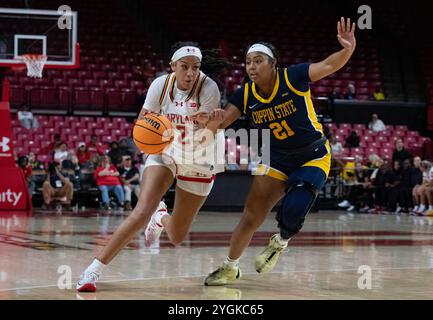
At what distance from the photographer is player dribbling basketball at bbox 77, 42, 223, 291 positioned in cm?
664

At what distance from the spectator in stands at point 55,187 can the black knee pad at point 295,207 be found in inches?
531

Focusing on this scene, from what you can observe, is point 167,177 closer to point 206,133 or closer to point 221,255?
point 206,133

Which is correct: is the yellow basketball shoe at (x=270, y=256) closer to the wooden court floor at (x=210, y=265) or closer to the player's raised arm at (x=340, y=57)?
the wooden court floor at (x=210, y=265)

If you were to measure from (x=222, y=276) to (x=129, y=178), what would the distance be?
13925mm

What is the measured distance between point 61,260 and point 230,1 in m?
23.7

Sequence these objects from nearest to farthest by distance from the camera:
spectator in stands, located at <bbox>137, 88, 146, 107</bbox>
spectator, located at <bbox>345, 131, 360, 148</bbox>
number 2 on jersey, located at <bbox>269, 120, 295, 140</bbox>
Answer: number 2 on jersey, located at <bbox>269, 120, 295, 140</bbox> → spectator in stands, located at <bbox>137, 88, 146, 107</bbox> → spectator, located at <bbox>345, 131, 360, 148</bbox>

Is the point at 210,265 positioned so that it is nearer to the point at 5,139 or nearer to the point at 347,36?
the point at 347,36

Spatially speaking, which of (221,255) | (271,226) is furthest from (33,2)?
(221,255)

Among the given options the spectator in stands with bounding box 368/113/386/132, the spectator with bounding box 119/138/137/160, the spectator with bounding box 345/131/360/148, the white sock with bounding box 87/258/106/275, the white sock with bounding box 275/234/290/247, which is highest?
the spectator in stands with bounding box 368/113/386/132

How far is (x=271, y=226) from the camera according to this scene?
15477 mm

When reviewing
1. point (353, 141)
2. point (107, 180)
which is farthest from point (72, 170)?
point (353, 141)

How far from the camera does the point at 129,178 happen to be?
20.8 metres

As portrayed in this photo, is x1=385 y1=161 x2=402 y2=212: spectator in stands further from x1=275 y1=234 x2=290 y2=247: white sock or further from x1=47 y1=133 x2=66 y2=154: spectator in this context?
x1=275 y1=234 x2=290 y2=247: white sock

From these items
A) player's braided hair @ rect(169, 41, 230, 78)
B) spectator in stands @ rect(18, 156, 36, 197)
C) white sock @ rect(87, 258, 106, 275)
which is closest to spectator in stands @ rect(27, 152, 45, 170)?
spectator in stands @ rect(18, 156, 36, 197)
